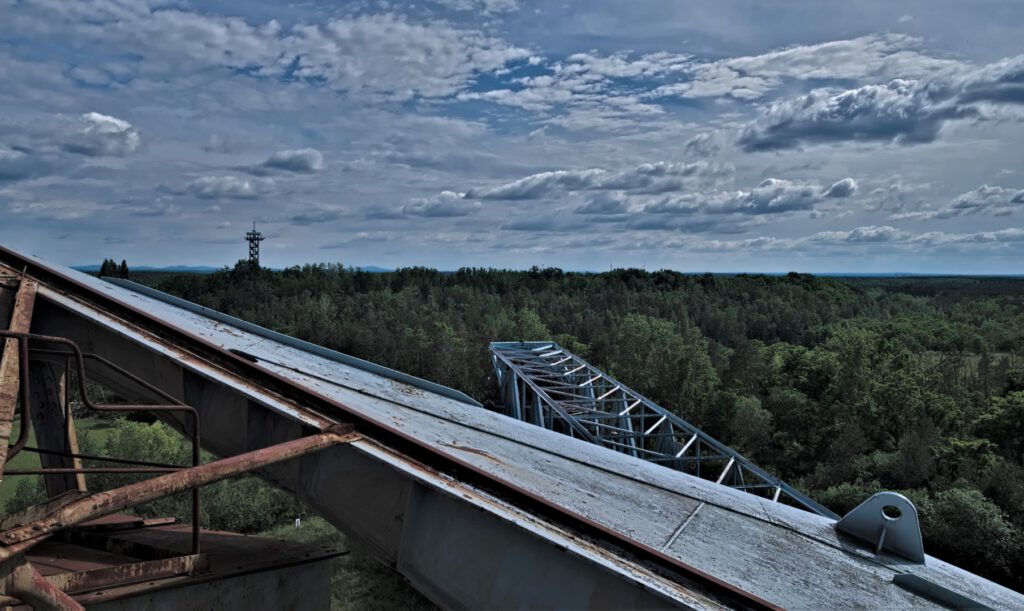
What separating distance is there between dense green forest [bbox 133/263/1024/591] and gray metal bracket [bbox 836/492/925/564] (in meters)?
25.4

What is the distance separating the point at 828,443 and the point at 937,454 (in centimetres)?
767

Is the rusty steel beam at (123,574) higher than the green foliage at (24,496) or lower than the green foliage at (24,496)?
higher

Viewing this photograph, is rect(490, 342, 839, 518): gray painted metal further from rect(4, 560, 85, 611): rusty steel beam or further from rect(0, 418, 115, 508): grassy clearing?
rect(0, 418, 115, 508): grassy clearing

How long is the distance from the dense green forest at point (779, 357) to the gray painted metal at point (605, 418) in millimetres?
8538

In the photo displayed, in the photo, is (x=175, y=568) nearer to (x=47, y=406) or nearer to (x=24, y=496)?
(x=47, y=406)

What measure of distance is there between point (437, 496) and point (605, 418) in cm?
2033

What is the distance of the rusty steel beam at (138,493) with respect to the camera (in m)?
3.54

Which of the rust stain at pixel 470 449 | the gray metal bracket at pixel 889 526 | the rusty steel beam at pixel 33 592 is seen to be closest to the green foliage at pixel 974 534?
the gray metal bracket at pixel 889 526

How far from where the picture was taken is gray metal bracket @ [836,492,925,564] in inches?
259

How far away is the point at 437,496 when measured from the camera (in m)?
Result: 4.73

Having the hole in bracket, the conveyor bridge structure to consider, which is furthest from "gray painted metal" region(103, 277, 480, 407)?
the hole in bracket

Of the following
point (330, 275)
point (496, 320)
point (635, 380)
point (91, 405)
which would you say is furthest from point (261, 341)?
point (330, 275)

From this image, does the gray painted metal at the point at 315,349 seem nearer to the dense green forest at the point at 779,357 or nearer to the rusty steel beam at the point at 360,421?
the rusty steel beam at the point at 360,421

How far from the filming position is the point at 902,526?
6668 mm
